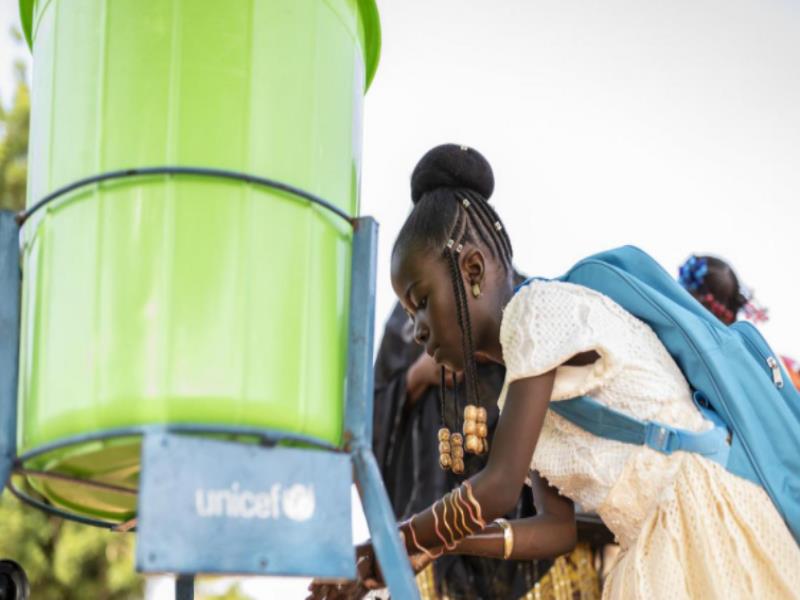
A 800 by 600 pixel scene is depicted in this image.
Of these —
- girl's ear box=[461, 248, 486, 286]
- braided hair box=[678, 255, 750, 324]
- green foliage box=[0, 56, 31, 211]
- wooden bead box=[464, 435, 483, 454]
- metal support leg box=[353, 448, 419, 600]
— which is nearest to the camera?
metal support leg box=[353, 448, 419, 600]

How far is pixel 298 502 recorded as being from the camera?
5.73 feet

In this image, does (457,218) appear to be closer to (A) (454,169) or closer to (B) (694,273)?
(A) (454,169)

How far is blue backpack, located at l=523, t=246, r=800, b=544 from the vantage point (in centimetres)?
239

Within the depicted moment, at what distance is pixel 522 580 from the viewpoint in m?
4.05

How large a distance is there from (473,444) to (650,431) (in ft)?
1.36

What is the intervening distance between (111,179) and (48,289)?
22 cm

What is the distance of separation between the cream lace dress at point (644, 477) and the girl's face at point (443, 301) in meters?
0.18

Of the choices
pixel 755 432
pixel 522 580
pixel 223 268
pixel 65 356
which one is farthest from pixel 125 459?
pixel 522 580

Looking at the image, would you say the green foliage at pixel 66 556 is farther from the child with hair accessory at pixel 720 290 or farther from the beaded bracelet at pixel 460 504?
the beaded bracelet at pixel 460 504

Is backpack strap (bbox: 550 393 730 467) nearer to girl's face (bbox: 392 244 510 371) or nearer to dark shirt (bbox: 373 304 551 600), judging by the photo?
girl's face (bbox: 392 244 510 371)

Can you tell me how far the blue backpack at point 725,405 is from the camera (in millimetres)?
2387

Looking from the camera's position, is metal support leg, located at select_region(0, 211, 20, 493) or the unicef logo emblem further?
metal support leg, located at select_region(0, 211, 20, 493)

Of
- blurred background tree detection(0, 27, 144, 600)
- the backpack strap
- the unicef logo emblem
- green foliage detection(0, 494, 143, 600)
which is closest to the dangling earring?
the backpack strap

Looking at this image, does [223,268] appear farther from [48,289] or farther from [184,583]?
[184,583]
